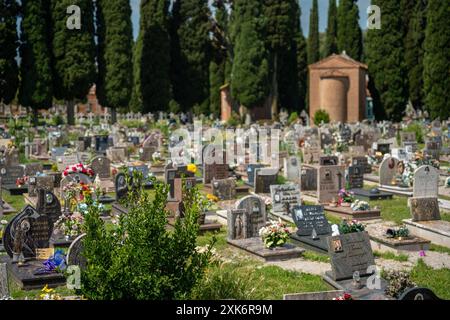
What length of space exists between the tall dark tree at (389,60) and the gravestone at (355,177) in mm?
27846

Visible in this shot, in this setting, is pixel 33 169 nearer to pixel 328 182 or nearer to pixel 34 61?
pixel 328 182

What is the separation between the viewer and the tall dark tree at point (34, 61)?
43531 mm

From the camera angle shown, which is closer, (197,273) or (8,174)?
(197,273)

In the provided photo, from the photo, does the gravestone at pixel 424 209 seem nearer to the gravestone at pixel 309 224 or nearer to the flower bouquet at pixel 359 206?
the flower bouquet at pixel 359 206

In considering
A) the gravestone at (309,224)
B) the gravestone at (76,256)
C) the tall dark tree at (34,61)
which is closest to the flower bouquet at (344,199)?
the gravestone at (309,224)

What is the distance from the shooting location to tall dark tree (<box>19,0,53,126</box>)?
43531 millimetres

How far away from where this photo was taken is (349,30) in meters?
57.2

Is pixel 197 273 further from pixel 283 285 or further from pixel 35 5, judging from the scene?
pixel 35 5

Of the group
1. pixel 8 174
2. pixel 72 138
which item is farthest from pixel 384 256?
pixel 72 138

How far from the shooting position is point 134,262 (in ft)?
24.2

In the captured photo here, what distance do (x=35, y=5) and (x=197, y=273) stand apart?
39.6 metres

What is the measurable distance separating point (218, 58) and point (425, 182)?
46.6 m

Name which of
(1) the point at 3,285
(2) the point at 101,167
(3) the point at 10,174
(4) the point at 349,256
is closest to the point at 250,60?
(2) the point at 101,167

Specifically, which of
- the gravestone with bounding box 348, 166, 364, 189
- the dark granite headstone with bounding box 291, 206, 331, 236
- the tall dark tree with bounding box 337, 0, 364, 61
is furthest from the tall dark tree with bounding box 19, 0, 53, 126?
the dark granite headstone with bounding box 291, 206, 331, 236
